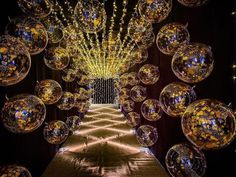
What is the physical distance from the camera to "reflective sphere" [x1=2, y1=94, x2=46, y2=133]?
2076mm

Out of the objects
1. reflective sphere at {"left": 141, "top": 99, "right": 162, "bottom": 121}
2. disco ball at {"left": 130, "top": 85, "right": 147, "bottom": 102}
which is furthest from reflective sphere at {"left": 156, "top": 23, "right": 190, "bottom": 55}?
disco ball at {"left": 130, "top": 85, "right": 147, "bottom": 102}

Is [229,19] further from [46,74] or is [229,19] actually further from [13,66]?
[46,74]

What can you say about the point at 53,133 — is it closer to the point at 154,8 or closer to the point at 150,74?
the point at 150,74

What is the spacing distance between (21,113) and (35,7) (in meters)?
1.14

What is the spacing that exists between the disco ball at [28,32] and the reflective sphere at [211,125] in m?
1.73

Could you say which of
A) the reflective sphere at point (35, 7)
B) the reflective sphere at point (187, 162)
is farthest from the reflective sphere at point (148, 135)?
the reflective sphere at point (35, 7)

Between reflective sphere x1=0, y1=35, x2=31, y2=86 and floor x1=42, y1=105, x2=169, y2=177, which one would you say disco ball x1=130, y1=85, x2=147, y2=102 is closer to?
floor x1=42, y1=105, x2=169, y2=177

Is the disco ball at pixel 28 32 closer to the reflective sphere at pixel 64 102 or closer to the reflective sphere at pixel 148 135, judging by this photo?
the reflective sphere at pixel 64 102

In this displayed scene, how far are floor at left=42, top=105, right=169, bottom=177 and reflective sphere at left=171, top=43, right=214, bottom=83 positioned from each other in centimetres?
311

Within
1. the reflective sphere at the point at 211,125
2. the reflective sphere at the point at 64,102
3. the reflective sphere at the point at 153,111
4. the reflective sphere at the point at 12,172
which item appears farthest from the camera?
the reflective sphere at the point at 64,102

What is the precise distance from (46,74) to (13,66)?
342 centimetres

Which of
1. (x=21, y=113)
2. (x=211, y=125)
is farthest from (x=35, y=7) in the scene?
(x=211, y=125)

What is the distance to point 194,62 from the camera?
2.00 meters

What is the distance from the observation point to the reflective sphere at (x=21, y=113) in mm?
2076
